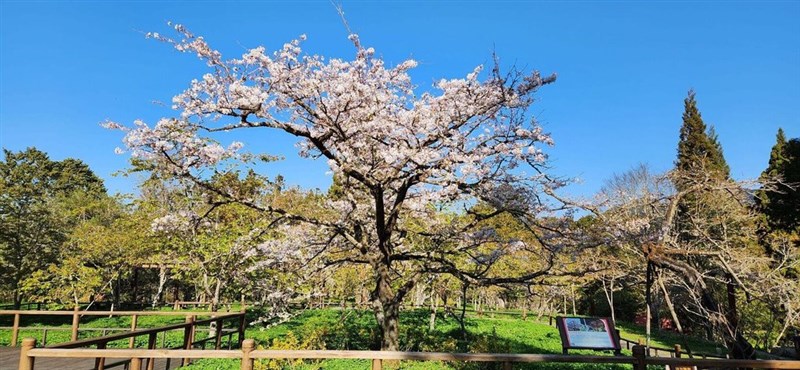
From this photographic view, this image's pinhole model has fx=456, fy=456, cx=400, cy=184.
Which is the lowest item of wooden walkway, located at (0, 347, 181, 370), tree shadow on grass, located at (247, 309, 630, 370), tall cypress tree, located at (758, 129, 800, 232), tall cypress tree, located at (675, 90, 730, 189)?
wooden walkway, located at (0, 347, 181, 370)

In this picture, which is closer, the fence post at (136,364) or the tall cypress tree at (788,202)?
the fence post at (136,364)

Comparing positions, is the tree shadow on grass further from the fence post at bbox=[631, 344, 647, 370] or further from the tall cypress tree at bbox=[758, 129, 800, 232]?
the tall cypress tree at bbox=[758, 129, 800, 232]

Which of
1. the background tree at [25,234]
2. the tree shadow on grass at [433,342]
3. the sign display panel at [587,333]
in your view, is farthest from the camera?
the background tree at [25,234]

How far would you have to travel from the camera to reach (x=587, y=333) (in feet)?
30.3

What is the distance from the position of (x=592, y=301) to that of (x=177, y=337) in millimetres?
25620

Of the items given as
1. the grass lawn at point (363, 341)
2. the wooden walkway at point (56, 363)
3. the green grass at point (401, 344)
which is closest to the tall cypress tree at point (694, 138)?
the grass lawn at point (363, 341)

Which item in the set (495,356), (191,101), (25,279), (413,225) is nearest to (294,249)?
(191,101)

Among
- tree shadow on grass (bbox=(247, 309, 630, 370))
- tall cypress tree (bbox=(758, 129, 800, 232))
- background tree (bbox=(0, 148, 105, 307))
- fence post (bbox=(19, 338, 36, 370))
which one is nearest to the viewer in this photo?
fence post (bbox=(19, 338, 36, 370))

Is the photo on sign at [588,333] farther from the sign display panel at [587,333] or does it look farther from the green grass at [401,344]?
the green grass at [401,344]

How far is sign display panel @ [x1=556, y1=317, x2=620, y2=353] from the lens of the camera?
356 inches

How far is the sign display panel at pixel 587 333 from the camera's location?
9.03m

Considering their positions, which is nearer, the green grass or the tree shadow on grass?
the green grass

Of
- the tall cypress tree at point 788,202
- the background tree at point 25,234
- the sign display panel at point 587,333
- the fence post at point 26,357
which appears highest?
the tall cypress tree at point 788,202

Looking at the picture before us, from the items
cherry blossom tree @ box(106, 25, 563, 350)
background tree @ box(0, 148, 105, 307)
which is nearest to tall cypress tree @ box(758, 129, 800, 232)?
cherry blossom tree @ box(106, 25, 563, 350)
